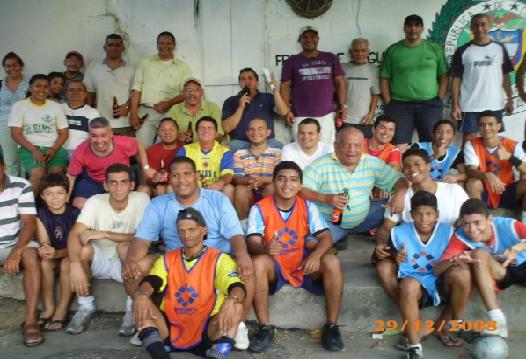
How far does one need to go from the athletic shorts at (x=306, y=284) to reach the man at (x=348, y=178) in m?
0.70

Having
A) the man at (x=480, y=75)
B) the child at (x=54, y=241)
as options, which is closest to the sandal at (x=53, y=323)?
the child at (x=54, y=241)

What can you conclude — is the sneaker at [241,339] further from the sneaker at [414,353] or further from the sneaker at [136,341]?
the sneaker at [414,353]

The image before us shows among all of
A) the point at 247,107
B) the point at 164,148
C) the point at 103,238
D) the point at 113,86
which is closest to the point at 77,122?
the point at 113,86

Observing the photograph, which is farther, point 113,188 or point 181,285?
point 113,188

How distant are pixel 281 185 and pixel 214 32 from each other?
10.0 feet

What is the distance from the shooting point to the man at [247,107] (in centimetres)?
572

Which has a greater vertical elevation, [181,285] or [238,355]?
[181,285]

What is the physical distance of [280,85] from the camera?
6180mm

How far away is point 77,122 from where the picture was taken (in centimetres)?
574

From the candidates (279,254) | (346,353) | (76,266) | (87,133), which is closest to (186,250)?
(279,254)

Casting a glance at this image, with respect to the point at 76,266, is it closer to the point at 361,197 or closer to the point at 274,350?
the point at 274,350

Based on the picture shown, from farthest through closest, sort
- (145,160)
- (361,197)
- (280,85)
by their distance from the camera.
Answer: (280,85)
(145,160)
(361,197)

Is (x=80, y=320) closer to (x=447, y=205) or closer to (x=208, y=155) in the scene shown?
(x=208, y=155)
